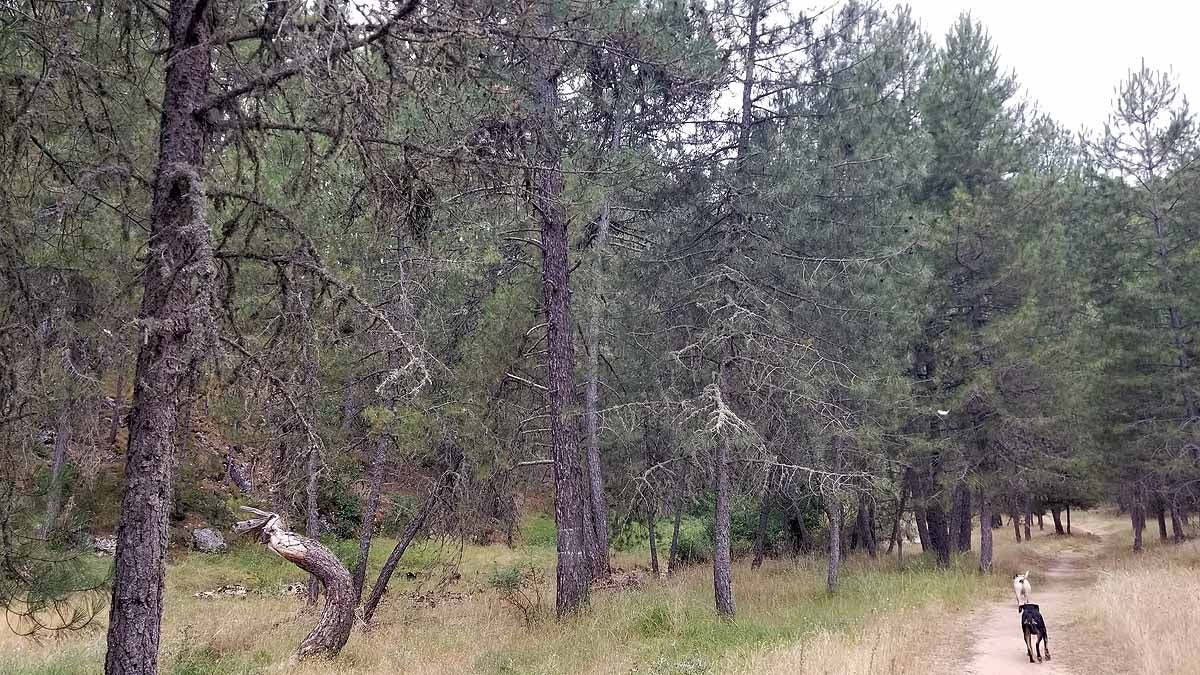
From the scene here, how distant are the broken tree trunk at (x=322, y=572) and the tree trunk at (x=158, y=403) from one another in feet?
13.9

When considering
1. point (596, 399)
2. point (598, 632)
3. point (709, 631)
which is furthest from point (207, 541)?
point (709, 631)

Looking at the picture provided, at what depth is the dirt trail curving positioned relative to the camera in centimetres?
888

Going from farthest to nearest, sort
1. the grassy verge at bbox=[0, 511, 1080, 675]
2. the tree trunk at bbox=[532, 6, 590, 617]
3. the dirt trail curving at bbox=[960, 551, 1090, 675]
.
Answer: the tree trunk at bbox=[532, 6, 590, 617], the dirt trail curving at bbox=[960, 551, 1090, 675], the grassy verge at bbox=[0, 511, 1080, 675]

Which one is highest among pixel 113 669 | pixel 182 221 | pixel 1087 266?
pixel 1087 266

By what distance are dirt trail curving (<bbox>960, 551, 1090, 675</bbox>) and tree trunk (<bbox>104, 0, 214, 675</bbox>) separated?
865 centimetres

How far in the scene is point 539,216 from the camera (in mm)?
11102

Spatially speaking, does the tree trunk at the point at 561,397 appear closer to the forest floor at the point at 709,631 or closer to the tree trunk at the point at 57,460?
the forest floor at the point at 709,631

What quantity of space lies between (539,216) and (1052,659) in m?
9.31

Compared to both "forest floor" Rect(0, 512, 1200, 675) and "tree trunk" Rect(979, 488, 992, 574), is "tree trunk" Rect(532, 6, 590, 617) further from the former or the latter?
"tree trunk" Rect(979, 488, 992, 574)

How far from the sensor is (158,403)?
4883 millimetres

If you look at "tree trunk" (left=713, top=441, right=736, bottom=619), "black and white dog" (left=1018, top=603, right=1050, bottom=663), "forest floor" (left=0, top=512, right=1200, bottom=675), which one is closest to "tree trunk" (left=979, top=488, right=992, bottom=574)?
"forest floor" (left=0, top=512, right=1200, bottom=675)

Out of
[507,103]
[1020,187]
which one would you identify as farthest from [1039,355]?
[507,103]

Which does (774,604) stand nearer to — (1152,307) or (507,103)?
(507,103)

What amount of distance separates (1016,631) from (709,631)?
5.25m
